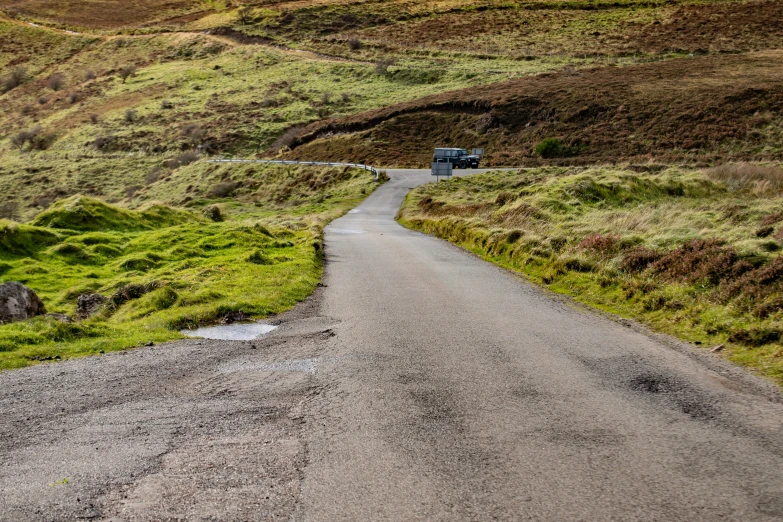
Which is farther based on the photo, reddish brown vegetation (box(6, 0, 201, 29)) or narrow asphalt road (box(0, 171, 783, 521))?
reddish brown vegetation (box(6, 0, 201, 29))

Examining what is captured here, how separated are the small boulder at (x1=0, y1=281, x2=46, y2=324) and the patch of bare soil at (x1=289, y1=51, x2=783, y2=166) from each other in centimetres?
4683

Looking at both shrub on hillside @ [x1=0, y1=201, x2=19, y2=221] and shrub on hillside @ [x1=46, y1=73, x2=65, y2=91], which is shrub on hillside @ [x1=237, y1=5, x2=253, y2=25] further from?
shrub on hillside @ [x1=0, y1=201, x2=19, y2=221]

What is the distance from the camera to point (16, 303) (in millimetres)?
12984

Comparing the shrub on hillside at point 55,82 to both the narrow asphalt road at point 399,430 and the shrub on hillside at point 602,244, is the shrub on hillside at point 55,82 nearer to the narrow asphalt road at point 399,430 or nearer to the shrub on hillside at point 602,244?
the shrub on hillside at point 602,244

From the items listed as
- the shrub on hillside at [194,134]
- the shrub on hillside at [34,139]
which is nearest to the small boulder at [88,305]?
the shrub on hillside at [194,134]

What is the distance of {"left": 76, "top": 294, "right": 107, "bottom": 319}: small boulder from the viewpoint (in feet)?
50.7

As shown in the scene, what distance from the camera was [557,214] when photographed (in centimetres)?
2580

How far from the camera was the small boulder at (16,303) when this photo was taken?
12.7 metres

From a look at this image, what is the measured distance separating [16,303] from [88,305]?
2877 millimetres

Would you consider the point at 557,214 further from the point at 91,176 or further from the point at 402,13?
the point at 402,13

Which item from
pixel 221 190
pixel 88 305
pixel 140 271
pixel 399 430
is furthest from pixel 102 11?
pixel 399 430

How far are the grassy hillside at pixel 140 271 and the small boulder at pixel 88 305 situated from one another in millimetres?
400

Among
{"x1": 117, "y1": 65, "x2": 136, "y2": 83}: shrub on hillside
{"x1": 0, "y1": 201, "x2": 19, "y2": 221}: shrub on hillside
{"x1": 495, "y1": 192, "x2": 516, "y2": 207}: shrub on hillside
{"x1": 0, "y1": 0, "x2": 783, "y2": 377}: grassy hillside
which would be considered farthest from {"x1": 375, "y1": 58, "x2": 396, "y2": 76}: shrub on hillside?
{"x1": 495, "y1": 192, "x2": 516, "y2": 207}: shrub on hillside

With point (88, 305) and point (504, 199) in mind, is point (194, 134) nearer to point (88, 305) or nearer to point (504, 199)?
point (504, 199)
